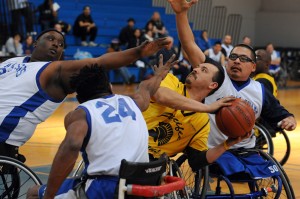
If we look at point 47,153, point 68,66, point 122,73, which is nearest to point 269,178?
point 68,66

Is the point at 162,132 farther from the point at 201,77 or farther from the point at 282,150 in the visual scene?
the point at 282,150

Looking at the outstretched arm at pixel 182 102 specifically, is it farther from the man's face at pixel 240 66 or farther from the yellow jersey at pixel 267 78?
the yellow jersey at pixel 267 78

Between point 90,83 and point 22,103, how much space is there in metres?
1.25

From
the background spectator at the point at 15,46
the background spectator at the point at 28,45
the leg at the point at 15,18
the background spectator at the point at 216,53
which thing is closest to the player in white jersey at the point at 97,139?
the background spectator at the point at 15,46

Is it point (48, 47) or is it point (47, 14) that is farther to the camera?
point (47, 14)

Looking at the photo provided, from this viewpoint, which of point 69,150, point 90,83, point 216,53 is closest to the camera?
point 69,150

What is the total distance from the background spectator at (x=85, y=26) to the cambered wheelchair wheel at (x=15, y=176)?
14.6m

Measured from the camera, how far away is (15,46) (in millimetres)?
17984

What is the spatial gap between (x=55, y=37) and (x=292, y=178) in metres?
3.50

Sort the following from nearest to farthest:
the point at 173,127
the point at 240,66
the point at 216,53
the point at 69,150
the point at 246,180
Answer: the point at 69,150 < the point at 173,127 < the point at 246,180 < the point at 240,66 < the point at 216,53

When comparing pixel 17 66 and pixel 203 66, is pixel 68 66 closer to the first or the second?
pixel 17 66

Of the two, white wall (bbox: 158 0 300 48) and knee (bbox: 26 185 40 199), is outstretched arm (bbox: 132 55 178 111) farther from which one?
white wall (bbox: 158 0 300 48)

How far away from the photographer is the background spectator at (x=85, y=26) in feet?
66.5

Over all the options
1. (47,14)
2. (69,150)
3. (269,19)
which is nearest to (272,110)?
(69,150)
